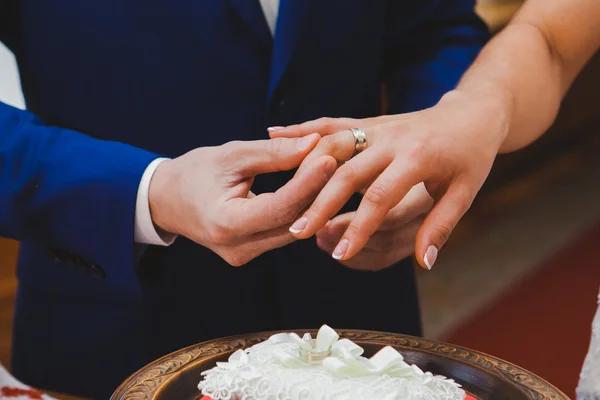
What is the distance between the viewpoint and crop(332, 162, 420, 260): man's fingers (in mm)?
992

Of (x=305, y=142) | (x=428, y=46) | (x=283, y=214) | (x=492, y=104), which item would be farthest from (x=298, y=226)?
(x=428, y=46)

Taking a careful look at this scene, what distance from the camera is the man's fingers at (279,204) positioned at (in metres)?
0.99

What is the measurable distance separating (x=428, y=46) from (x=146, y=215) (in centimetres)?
70

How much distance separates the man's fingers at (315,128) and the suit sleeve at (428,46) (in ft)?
1.21

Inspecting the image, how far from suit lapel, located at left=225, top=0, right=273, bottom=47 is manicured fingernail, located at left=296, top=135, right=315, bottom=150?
31 cm

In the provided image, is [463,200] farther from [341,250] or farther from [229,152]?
[229,152]

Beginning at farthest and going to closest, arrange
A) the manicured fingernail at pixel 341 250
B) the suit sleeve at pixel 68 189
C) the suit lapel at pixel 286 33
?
the suit lapel at pixel 286 33
the suit sleeve at pixel 68 189
the manicured fingernail at pixel 341 250

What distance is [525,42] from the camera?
126cm

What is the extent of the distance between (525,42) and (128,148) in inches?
24.7

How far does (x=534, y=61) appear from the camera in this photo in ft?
4.10

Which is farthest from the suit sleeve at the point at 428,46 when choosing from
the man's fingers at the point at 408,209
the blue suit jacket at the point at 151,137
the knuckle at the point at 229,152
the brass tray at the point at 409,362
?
the brass tray at the point at 409,362

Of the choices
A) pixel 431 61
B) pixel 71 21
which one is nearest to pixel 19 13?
pixel 71 21

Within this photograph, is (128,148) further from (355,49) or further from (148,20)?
(355,49)

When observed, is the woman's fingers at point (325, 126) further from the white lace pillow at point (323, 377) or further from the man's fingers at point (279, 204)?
the white lace pillow at point (323, 377)
